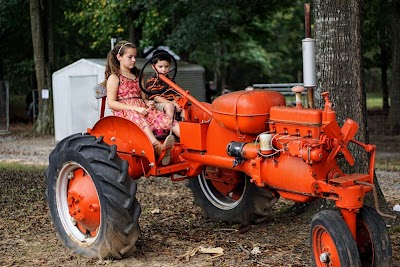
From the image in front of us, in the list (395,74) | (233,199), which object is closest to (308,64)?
(233,199)

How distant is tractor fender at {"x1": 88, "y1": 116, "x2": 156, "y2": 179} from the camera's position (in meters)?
6.42

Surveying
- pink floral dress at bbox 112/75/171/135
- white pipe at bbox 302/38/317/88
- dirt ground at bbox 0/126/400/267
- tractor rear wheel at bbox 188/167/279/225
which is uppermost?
white pipe at bbox 302/38/317/88

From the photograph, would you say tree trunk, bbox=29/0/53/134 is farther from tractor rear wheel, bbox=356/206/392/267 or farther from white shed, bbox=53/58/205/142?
tractor rear wheel, bbox=356/206/392/267

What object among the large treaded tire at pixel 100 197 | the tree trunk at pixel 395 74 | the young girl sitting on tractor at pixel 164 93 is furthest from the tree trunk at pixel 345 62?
the tree trunk at pixel 395 74

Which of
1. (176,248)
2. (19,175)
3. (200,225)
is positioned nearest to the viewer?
(176,248)

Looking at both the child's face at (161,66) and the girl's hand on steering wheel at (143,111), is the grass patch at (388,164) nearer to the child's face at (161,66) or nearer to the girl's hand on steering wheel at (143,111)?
the child's face at (161,66)

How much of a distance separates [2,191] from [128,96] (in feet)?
12.1

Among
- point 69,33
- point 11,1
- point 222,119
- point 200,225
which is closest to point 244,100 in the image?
point 222,119

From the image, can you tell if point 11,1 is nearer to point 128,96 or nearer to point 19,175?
point 19,175

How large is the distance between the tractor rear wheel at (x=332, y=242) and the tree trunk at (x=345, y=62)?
6.23 ft

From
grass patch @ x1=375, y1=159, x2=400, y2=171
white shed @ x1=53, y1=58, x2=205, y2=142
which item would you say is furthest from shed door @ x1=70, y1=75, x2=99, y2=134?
grass patch @ x1=375, y1=159, x2=400, y2=171

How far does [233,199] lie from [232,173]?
0.44 m

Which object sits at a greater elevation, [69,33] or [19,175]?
[69,33]

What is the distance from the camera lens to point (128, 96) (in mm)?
6719
